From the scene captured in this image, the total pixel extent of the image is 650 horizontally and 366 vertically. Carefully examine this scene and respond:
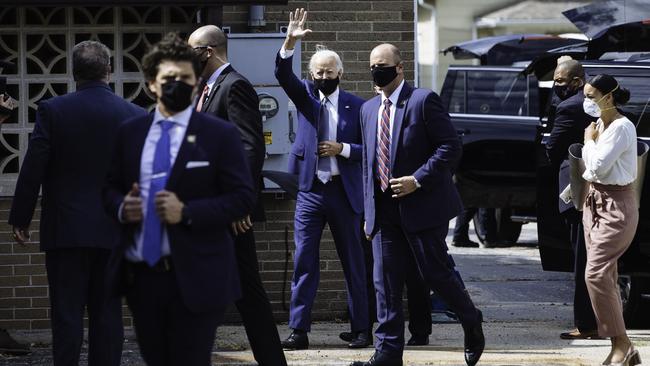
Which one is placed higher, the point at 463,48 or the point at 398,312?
the point at 463,48

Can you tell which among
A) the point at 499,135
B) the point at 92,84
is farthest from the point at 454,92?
the point at 92,84

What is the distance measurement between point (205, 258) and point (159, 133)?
51 centimetres

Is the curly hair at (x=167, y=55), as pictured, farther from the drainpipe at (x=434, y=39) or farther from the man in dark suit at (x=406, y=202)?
the drainpipe at (x=434, y=39)

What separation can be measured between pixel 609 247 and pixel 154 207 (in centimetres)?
407

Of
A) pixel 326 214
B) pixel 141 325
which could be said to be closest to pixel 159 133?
pixel 141 325

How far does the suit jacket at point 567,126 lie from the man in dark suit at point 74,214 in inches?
141

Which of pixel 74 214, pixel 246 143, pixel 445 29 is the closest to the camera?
pixel 74 214

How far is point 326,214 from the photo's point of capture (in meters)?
8.89

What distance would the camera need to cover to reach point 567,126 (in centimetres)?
964

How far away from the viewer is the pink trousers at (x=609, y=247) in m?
8.55

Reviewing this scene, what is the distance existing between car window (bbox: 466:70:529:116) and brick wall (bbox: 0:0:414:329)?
6.47m

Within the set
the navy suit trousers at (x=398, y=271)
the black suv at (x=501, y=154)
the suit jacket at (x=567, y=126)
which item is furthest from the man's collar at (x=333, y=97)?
the black suv at (x=501, y=154)

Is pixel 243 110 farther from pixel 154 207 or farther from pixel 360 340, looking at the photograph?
pixel 360 340

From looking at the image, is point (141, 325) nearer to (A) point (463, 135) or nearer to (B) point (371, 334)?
(B) point (371, 334)
